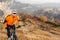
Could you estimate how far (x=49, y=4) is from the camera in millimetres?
72938

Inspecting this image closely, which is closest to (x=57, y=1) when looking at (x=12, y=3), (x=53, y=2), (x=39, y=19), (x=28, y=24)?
(x=53, y=2)

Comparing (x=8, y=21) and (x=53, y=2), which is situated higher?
(x=8, y=21)

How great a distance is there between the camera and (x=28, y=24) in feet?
90.9

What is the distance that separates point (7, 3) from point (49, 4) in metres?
19.1

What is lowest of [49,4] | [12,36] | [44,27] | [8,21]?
[49,4]

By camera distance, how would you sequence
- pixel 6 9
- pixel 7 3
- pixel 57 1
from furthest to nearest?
pixel 57 1, pixel 7 3, pixel 6 9

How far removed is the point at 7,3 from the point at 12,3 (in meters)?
2.99

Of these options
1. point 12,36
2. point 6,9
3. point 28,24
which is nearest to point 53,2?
point 6,9

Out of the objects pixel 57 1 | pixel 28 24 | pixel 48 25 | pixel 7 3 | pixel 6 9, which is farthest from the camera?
pixel 57 1

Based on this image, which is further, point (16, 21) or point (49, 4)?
point (49, 4)

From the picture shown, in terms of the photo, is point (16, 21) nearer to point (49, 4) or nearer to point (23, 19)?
point (23, 19)

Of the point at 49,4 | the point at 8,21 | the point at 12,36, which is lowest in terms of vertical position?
the point at 49,4

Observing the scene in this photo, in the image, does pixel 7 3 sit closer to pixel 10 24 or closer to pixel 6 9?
pixel 6 9

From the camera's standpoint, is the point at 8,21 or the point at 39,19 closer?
the point at 8,21
